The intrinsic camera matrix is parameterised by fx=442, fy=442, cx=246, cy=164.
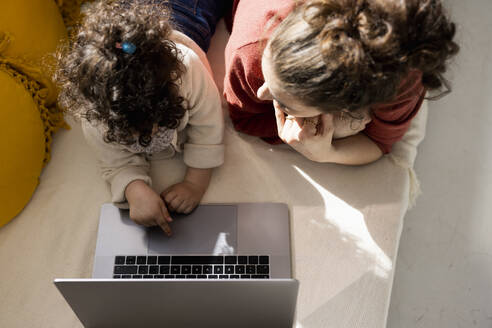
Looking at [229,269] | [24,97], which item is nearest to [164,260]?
[229,269]

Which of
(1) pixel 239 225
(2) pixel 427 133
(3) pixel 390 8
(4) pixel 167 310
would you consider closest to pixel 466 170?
(2) pixel 427 133

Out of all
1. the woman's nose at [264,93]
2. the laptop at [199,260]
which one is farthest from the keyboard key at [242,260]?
the woman's nose at [264,93]

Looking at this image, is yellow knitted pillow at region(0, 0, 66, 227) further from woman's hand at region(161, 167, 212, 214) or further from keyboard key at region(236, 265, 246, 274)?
keyboard key at region(236, 265, 246, 274)

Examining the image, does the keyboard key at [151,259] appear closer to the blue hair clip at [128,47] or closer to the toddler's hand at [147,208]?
the toddler's hand at [147,208]

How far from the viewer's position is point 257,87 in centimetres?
92

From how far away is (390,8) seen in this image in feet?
1.92

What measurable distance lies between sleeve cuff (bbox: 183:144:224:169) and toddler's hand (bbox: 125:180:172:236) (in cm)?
12

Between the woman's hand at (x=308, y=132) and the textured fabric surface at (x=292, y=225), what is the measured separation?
4.6 inches

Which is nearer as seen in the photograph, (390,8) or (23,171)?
(390,8)

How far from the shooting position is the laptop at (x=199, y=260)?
0.72 metres

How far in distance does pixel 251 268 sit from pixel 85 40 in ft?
1.78

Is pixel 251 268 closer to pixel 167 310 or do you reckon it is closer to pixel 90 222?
pixel 167 310

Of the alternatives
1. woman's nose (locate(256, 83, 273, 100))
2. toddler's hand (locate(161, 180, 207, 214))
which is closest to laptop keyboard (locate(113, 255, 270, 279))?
toddler's hand (locate(161, 180, 207, 214))

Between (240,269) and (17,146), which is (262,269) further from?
(17,146)
